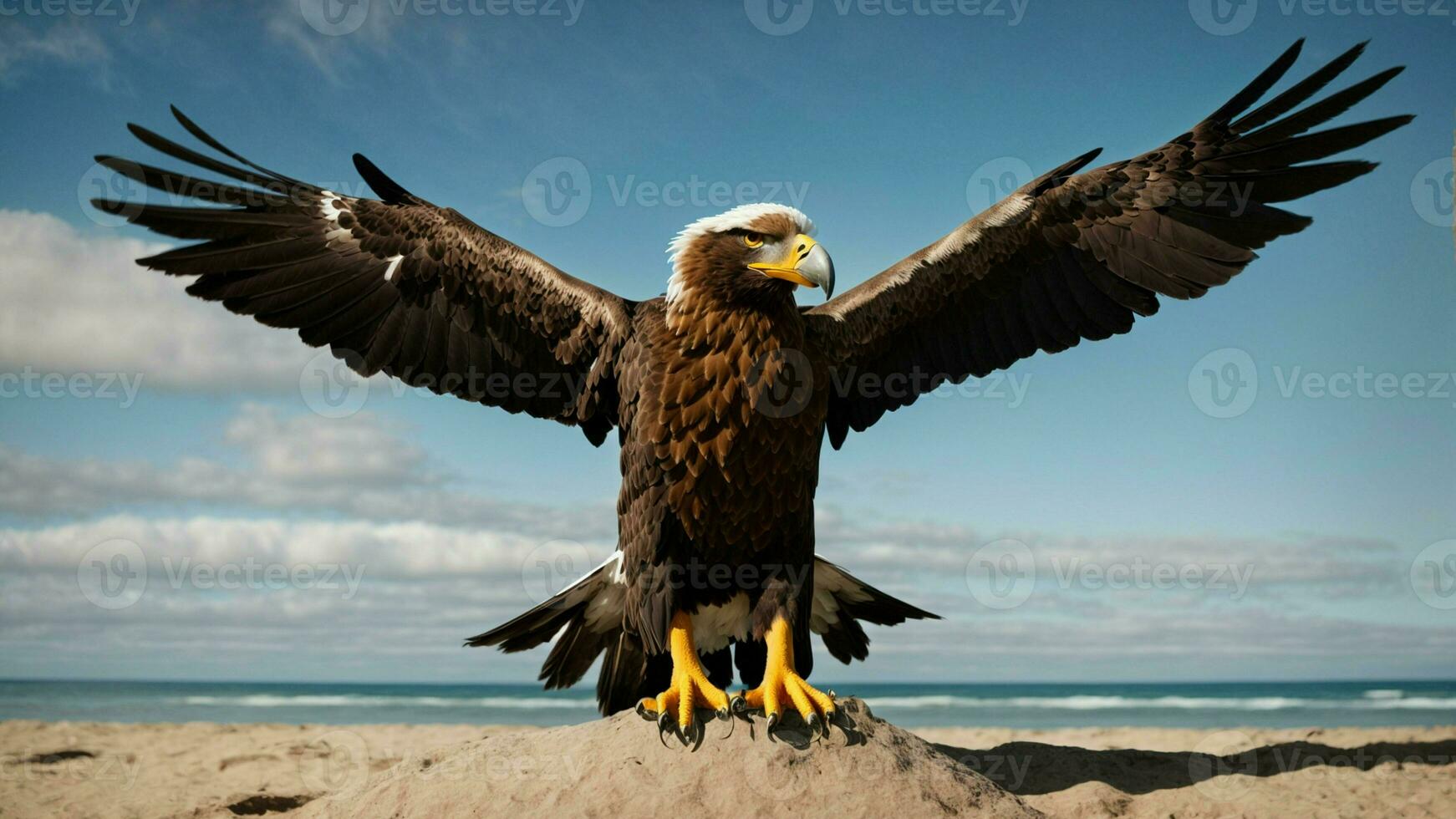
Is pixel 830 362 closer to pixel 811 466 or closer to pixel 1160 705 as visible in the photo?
pixel 811 466

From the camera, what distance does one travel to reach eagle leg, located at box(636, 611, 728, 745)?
4168 millimetres

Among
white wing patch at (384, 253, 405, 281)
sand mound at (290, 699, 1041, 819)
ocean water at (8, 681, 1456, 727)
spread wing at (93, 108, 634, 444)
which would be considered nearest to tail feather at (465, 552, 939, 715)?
sand mound at (290, 699, 1041, 819)

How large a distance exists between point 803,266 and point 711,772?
86.3 inches

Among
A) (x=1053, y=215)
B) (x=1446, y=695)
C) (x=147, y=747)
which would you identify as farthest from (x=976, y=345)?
(x=1446, y=695)

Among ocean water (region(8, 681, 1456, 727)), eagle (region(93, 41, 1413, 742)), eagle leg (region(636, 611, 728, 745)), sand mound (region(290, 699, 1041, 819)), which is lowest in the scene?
ocean water (region(8, 681, 1456, 727))

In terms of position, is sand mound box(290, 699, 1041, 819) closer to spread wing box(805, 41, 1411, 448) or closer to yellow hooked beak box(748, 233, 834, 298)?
yellow hooked beak box(748, 233, 834, 298)

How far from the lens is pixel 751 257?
175 inches

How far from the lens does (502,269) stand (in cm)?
501

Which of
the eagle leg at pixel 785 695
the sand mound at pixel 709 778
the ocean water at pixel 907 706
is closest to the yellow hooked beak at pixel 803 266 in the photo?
the eagle leg at pixel 785 695

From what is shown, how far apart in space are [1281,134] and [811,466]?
2951 millimetres

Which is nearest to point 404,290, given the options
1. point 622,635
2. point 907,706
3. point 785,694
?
point 622,635

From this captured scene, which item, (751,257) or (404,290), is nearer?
(751,257)

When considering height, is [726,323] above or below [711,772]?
above

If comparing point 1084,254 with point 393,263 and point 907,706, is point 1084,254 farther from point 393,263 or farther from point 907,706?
point 907,706
